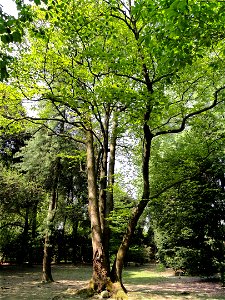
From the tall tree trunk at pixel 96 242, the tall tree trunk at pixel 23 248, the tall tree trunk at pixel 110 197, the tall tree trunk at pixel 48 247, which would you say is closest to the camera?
the tall tree trunk at pixel 96 242

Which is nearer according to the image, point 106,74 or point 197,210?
point 106,74

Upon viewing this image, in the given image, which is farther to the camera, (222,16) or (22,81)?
(22,81)

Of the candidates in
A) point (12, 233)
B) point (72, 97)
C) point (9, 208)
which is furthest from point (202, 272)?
point (12, 233)

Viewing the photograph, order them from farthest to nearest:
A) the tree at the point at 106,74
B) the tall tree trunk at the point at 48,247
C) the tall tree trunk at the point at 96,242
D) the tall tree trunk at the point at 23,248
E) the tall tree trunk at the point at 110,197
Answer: the tall tree trunk at the point at 23,248 < the tall tree trunk at the point at 48,247 < the tall tree trunk at the point at 110,197 < the tall tree trunk at the point at 96,242 < the tree at the point at 106,74

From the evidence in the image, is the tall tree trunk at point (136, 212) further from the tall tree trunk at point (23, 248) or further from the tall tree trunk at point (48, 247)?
the tall tree trunk at point (23, 248)

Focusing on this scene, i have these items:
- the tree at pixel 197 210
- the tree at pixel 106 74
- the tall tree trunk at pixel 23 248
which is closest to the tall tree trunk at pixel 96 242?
the tree at pixel 106 74

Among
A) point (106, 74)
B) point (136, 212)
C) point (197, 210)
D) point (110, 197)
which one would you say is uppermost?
point (106, 74)

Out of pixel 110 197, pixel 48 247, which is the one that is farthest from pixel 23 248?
pixel 110 197

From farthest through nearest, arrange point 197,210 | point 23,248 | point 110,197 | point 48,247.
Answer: point 23,248, point 48,247, point 197,210, point 110,197

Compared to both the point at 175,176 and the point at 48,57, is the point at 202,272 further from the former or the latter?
the point at 48,57

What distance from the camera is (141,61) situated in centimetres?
745

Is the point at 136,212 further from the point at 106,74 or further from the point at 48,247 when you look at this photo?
the point at 48,247

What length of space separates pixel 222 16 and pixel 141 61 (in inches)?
121

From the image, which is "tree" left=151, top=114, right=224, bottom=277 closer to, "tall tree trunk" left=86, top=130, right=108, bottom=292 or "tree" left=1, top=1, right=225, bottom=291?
"tree" left=1, top=1, right=225, bottom=291
